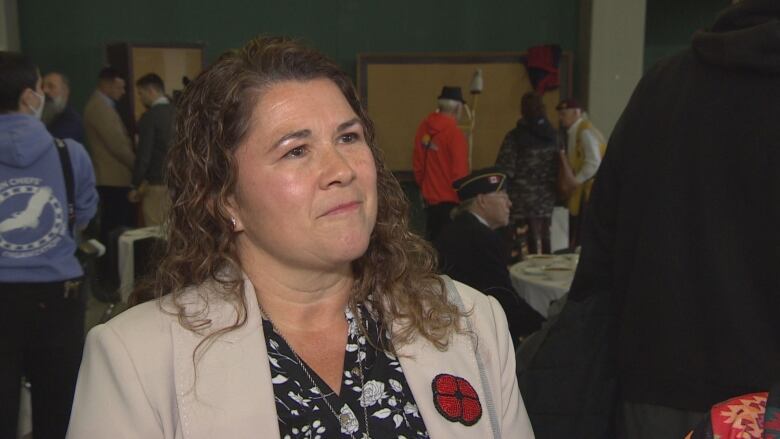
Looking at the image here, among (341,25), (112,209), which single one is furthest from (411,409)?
(341,25)

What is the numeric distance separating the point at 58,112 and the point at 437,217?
3106 mm

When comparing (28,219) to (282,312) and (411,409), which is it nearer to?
(282,312)

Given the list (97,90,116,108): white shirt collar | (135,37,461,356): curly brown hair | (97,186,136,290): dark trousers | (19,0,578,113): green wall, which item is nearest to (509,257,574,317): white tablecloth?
(135,37,461,356): curly brown hair

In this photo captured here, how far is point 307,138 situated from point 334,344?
1.36ft

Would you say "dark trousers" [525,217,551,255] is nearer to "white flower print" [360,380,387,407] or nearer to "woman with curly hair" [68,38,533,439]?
"woman with curly hair" [68,38,533,439]

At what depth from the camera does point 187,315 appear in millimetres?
1467

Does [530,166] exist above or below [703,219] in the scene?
below

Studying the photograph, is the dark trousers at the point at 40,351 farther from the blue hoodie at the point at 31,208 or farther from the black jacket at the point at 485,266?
the black jacket at the point at 485,266

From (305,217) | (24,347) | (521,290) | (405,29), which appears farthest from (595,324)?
(405,29)

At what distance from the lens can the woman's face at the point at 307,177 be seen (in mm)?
1399

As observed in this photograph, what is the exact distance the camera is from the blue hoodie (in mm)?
2740

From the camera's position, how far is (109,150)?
272 inches

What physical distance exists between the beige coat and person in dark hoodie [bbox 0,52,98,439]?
13.3 ft

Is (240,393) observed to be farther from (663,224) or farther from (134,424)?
(663,224)
